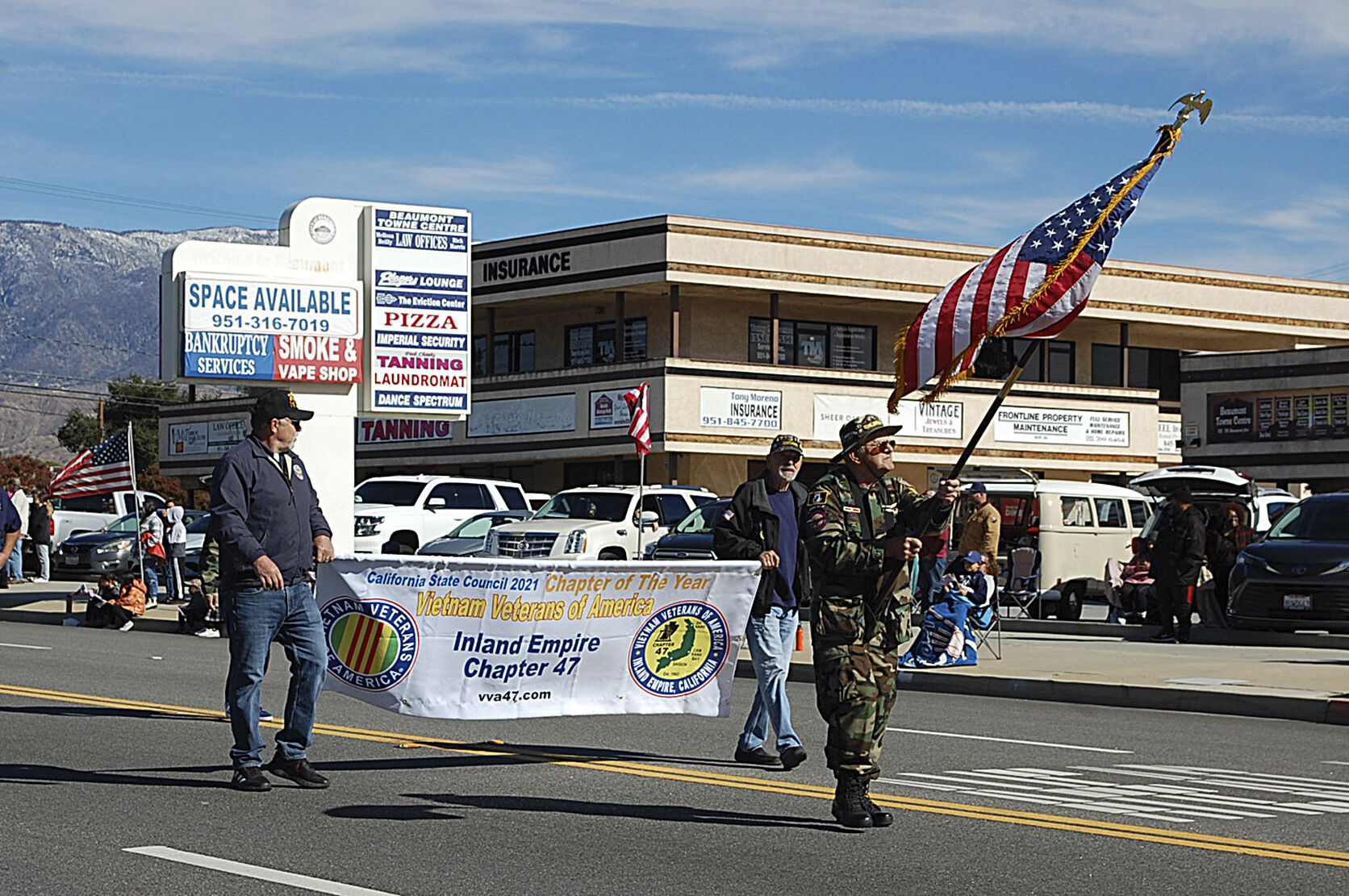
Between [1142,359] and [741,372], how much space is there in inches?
647

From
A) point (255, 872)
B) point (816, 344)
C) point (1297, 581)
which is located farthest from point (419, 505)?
point (255, 872)

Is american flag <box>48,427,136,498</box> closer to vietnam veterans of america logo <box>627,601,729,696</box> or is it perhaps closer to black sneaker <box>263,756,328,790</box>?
vietnam veterans of america logo <box>627,601,729,696</box>

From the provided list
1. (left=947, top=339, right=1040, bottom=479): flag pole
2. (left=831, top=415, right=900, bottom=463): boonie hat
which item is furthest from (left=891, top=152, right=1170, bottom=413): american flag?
(left=831, top=415, right=900, bottom=463): boonie hat

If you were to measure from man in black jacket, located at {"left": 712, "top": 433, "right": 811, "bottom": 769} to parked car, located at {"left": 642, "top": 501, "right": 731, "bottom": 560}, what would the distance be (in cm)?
1421

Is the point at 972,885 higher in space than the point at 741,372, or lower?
lower

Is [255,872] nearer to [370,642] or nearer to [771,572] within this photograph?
[370,642]

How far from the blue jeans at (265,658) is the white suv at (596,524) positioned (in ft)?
57.5

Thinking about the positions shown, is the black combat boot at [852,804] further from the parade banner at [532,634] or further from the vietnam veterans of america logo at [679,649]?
the vietnam veterans of america logo at [679,649]

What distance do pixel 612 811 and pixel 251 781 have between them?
1.89m

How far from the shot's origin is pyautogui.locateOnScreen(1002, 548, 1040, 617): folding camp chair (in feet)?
85.6

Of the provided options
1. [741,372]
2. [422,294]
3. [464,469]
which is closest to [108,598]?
[422,294]

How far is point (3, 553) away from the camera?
1426cm

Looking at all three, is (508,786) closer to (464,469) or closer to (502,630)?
(502,630)

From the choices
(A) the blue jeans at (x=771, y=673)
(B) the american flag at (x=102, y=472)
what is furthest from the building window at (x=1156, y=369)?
(A) the blue jeans at (x=771, y=673)
